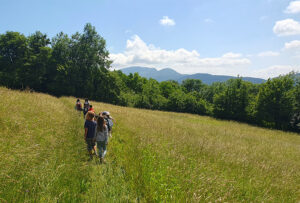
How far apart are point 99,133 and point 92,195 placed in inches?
92.0

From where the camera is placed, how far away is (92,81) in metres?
31.5

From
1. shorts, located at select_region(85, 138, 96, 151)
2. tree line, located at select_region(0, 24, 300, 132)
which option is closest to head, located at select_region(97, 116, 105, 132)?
shorts, located at select_region(85, 138, 96, 151)

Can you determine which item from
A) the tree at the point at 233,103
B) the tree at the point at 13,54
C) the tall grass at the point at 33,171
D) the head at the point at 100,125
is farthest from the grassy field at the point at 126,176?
the tree at the point at 233,103

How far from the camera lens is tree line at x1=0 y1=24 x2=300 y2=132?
26.1 metres

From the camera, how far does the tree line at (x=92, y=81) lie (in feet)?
85.8

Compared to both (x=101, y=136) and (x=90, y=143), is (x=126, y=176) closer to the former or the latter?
(x=101, y=136)

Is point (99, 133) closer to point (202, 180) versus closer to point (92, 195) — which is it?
point (92, 195)

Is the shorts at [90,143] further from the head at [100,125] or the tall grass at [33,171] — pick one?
the tall grass at [33,171]

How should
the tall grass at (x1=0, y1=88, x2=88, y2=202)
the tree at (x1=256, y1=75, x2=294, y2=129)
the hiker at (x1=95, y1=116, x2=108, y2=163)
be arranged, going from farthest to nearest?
the tree at (x1=256, y1=75, x2=294, y2=129)
the hiker at (x1=95, y1=116, x2=108, y2=163)
the tall grass at (x1=0, y1=88, x2=88, y2=202)

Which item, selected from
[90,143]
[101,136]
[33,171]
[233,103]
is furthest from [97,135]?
[233,103]

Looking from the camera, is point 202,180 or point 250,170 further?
point 250,170

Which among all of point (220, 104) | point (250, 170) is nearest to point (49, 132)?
point (250, 170)

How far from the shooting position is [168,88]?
58406mm

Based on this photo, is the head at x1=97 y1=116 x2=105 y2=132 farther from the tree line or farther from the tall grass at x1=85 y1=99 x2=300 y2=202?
the tree line
